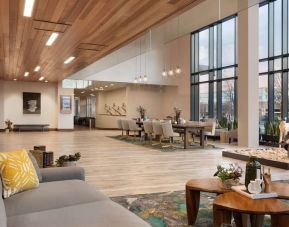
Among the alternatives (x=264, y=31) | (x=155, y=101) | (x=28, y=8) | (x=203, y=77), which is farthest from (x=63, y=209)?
(x=155, y=101)

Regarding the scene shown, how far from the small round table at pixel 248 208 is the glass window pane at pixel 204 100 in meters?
12.4

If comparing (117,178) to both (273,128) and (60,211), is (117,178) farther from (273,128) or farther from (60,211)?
(273,128)

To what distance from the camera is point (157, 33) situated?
9117 millimetres

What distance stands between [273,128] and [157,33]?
5192 mm

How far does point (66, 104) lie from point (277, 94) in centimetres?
1180

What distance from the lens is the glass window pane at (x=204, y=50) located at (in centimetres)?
1485

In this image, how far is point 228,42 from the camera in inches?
528

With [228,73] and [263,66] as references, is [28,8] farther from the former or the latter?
[228,73]

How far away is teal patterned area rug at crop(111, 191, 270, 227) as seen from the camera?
3.19 m

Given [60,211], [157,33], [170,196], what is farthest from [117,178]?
[157,33]

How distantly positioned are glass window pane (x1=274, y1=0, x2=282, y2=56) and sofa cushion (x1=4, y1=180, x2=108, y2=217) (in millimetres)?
10069

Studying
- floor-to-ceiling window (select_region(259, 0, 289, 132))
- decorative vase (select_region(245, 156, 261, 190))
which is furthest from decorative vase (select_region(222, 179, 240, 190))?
floor-to-ceiling window (select_region(259, 0, 289, 132))

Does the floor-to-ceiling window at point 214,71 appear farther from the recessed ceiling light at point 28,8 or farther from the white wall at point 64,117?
the recessed ceiling light at point 28,8

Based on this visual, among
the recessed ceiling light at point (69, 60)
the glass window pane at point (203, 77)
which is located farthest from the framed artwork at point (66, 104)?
the recessed ceiling light at point (69, 60)
